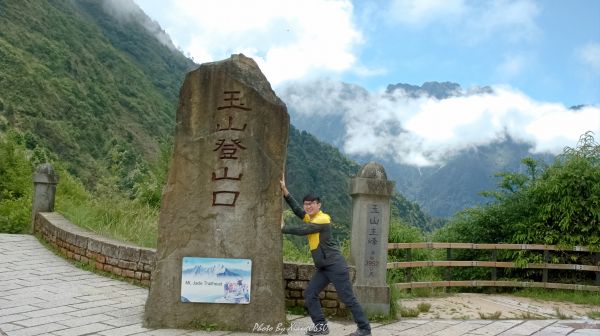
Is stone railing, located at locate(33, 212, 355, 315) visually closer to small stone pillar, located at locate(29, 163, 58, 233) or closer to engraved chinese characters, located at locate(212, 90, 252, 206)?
small stone pillar, located at locate(29, 163, 58, 233)

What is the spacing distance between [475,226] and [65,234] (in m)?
7.71

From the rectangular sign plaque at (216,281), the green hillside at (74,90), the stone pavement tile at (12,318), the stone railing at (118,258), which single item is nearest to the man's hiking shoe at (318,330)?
the rectangular sign plaque at (216,281)

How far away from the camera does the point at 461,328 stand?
6.25 m

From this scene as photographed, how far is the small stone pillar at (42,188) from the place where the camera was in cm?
1156

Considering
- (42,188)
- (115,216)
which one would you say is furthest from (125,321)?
(42,188)

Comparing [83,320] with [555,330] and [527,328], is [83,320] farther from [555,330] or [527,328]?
[555,330]

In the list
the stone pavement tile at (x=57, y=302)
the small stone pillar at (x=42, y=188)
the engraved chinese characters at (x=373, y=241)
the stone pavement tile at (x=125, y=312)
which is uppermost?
the small stone pillar at (x=42, y=188)

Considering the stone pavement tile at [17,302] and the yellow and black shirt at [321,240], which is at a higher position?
the yellow and black shirt at [321,240]

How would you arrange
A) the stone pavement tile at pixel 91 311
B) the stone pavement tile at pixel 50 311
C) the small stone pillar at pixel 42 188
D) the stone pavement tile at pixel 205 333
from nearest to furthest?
the stone pavement tile at pixel 205 333
the stone pavement tile at pixel 50 311
the stone pavement tile at pixel 91 311
the small stone pillar at pixel 42 188

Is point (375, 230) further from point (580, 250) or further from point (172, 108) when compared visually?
point (172, 108)

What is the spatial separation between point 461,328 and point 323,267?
78.5 inches

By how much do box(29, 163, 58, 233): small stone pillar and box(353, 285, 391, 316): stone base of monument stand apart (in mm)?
8080

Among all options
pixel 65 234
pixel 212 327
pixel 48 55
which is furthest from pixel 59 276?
pixel 48 55

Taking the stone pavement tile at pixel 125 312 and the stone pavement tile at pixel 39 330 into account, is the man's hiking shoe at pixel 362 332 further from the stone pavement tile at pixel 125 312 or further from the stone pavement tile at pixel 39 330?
the stone pavement tile at pixel 39 330
